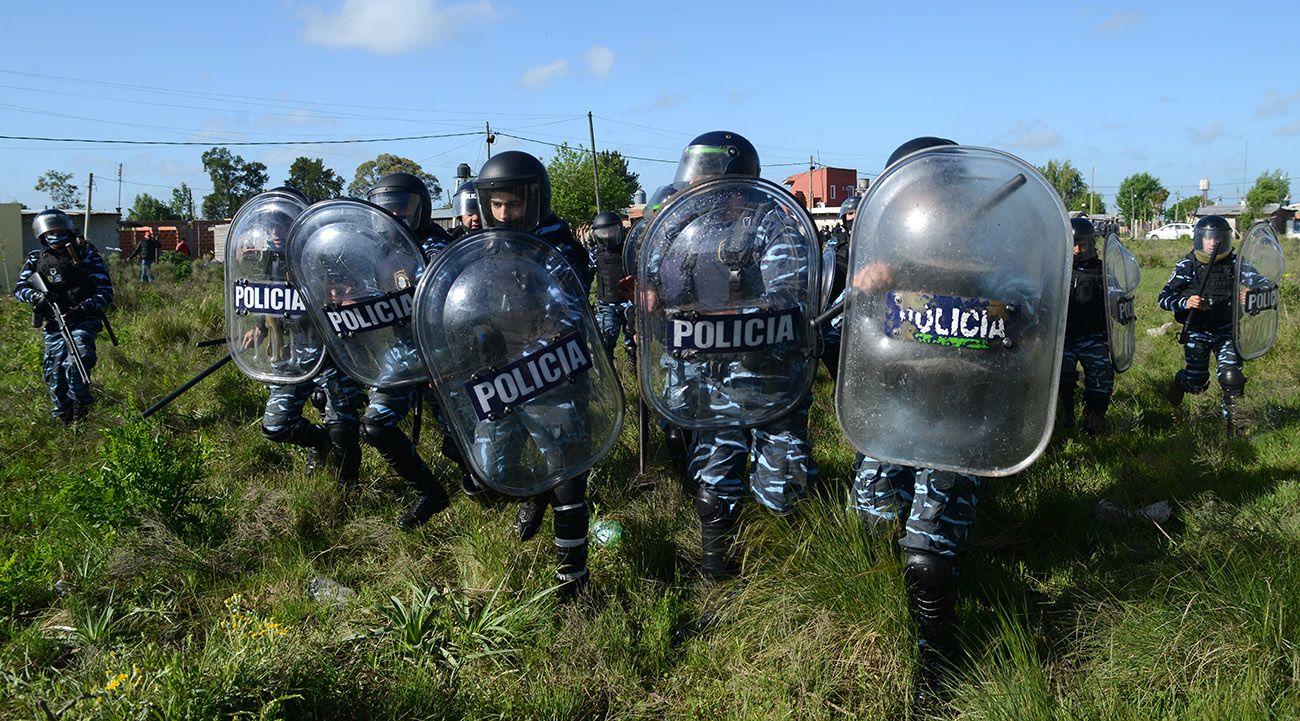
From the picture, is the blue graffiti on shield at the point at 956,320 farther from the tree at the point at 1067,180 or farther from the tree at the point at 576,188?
the tree at the point at 1067,180

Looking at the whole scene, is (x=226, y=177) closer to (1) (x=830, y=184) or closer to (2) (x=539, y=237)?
(1) (x=830, y=184)

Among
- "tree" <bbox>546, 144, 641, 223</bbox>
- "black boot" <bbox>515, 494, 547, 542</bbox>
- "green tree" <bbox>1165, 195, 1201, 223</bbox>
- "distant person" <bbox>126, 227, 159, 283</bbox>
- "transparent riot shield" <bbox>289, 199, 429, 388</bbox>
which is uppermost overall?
"green tree" <bbox>1165, 195, 1201, 223</bbox>

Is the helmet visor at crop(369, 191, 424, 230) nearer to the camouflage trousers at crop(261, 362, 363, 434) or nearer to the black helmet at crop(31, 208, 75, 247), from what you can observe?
the camouflage trousers at crop(261, 362, 363, 434)

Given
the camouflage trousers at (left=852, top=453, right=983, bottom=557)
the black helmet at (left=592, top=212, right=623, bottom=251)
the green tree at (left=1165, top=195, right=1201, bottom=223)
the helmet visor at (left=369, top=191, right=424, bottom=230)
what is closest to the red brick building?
the black helmet at (left=592, top=212, right=623, bottom=251)

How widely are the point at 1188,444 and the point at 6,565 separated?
6292 millimetres

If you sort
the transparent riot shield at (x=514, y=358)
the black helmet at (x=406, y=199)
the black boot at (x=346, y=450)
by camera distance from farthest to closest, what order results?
the black helmet at (x=406, y=199) → the black boot at (x=346, y=450) → the transparent riot shield at (x=514, y=358)

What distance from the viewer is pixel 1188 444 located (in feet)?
17.8

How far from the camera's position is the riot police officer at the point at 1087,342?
20.1ft

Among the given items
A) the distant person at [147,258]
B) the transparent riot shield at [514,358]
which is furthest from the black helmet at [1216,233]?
the distant person at [147,258]

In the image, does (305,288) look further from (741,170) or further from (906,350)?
(906,350)

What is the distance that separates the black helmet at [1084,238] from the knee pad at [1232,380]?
119cm

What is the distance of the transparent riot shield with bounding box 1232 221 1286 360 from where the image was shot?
5594mm

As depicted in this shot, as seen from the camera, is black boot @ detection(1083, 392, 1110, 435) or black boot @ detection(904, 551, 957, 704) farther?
black boot @ detection(1083, 392, 1110, 435)

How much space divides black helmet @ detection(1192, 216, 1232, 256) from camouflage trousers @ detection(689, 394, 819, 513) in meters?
4.78
